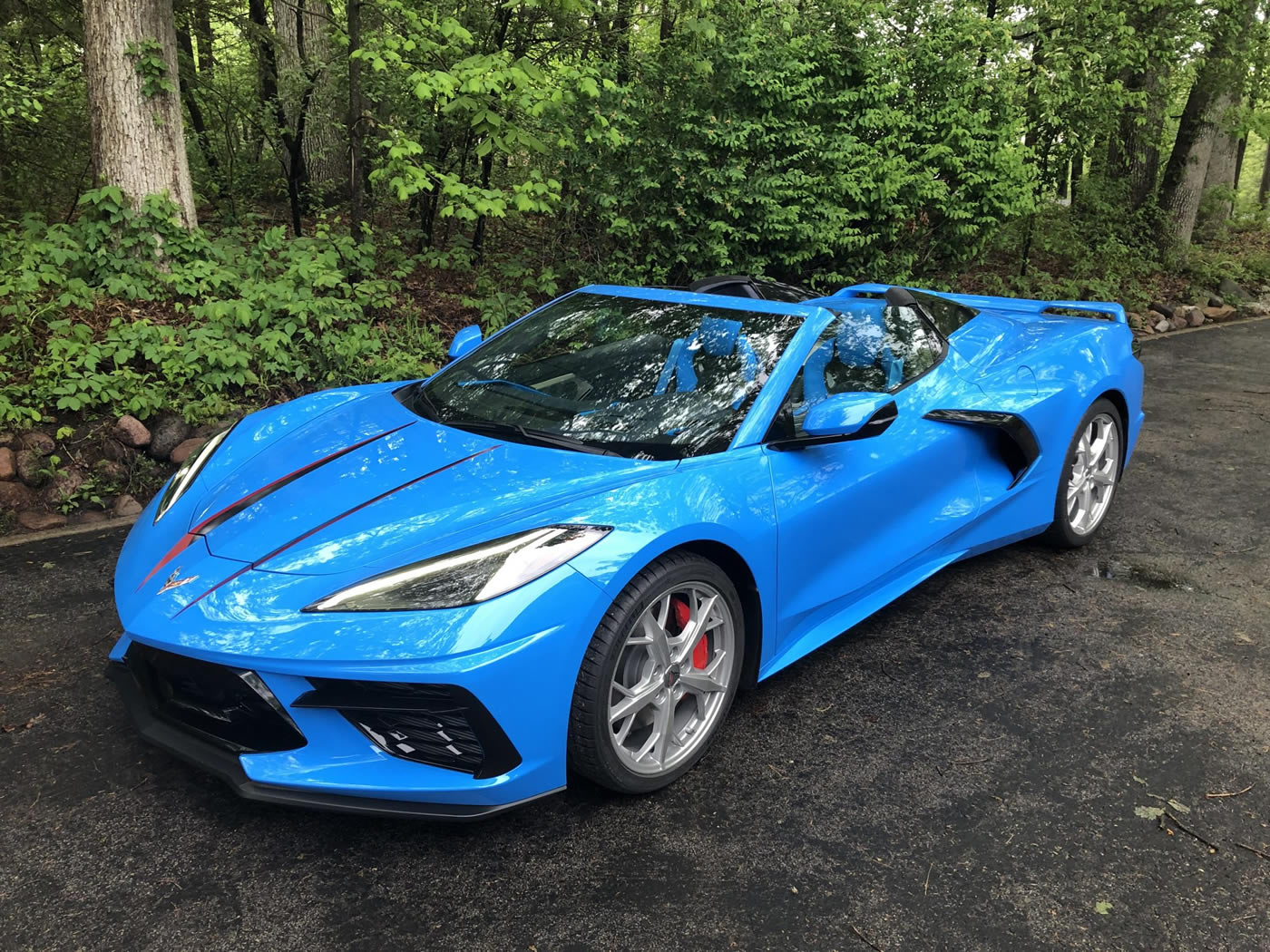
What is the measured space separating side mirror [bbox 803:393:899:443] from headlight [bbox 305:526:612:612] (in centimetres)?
85

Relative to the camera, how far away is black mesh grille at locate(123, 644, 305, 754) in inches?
84.1

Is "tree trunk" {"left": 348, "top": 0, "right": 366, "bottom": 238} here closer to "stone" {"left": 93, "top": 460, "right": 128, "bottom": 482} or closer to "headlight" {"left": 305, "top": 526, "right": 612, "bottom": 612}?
"stone" {"left": 93, "top": 460, "right": 128, "bottom": 482}

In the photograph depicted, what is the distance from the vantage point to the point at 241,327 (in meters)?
6.03

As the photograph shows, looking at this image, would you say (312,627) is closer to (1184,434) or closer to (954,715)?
(954,715)

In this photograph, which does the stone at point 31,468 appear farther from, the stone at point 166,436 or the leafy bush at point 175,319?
the stone at point 166,436

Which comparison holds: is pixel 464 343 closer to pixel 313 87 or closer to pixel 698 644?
pixel 698 644

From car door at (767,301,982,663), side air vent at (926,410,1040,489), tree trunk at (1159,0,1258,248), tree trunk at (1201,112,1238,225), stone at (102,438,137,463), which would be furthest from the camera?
tree trunk at (1201,112,1238,225)

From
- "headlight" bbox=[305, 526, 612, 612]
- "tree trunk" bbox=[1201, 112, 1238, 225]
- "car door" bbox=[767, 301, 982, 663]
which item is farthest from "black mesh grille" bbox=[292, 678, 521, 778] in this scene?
"tree trunk" bbox=[1201, 112, 1238, 225]

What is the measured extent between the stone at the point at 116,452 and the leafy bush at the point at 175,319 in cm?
23

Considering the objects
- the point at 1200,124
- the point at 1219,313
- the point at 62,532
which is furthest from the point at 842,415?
the point at 1200,124

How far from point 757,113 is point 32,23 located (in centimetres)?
675

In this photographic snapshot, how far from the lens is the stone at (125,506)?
4.87 meters

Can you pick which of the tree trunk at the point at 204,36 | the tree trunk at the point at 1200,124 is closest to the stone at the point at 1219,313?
the tree trunk at the point at 1200,124

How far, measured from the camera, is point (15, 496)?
476 centimetres
